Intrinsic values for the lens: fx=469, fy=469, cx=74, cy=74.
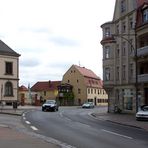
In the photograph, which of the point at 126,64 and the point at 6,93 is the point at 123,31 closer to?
the point at 126,64

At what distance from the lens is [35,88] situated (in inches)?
5851

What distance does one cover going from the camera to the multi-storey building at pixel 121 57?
57.1 meters

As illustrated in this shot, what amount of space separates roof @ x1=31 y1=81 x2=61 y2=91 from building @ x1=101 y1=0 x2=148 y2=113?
7982 cm

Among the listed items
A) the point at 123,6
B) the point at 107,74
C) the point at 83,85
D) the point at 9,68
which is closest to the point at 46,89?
the point at 83,85

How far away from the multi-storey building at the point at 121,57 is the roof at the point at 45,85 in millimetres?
79592

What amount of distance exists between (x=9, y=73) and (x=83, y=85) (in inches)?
1891

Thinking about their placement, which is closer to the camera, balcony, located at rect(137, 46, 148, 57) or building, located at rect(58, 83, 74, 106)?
balcony, located at rect(137, 46, 148, 57)

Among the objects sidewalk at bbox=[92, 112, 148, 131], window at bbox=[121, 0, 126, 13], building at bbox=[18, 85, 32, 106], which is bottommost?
sidewalk at bbox=[92, 112, 148, 131]

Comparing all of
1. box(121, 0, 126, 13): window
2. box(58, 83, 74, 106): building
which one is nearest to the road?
box(121, 0, 126, 13): window

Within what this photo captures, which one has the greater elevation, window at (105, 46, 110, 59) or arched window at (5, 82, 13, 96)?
window at (105, 46, 110, 59)

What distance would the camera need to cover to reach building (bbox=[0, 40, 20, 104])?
83.0 m

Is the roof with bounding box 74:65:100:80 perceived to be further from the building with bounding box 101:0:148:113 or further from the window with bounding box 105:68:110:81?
the building with bounding box 101:0:148:113

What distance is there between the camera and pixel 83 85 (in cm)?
13038

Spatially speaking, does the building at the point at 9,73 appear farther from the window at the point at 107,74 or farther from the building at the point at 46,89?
the building at the point at 46,89
